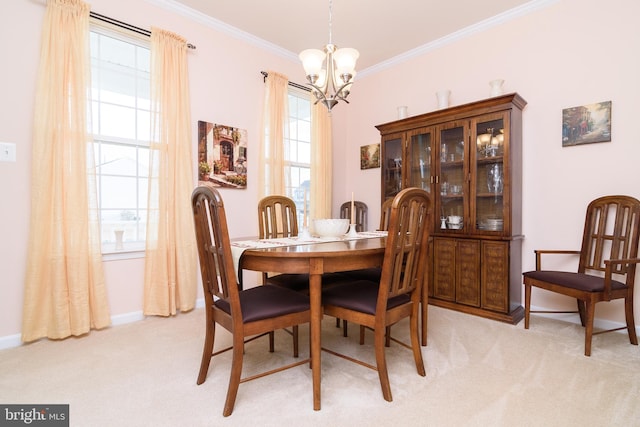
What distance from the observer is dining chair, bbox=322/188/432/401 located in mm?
1602

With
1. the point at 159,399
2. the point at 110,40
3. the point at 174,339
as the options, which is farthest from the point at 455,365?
the point at 110,40

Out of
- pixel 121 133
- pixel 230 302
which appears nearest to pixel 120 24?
pixel 121 133

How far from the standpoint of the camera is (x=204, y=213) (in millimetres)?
1647

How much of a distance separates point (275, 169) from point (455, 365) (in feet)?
8.67

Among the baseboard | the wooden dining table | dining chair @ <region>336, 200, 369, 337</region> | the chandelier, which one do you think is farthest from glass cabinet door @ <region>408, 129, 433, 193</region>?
the baseboard

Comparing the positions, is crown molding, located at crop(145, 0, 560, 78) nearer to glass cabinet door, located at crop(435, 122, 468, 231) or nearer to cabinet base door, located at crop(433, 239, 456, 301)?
glass cabinet door, located at crop(435, 122, 468, 231)

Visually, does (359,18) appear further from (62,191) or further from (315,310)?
(62,191)

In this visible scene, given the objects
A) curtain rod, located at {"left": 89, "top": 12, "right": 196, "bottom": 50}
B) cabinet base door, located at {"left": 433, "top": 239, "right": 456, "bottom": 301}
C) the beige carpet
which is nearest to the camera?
the beige carpet

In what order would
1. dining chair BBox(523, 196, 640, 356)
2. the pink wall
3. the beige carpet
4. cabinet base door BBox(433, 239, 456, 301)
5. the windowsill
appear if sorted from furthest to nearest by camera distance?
cabinet base door BBox(433, 239, 456, 301)
the windowsill
the pink wall
dining chair BBox(523, 196, 640, 356)
the beige carpet

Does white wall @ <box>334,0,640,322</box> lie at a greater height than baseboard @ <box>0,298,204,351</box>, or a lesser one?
greater

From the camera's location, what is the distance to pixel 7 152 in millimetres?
2242

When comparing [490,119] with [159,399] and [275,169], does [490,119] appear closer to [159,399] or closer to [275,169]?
[275,169]

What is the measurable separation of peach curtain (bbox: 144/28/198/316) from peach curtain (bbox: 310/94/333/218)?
5.26 feet

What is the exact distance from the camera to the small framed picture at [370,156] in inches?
171
